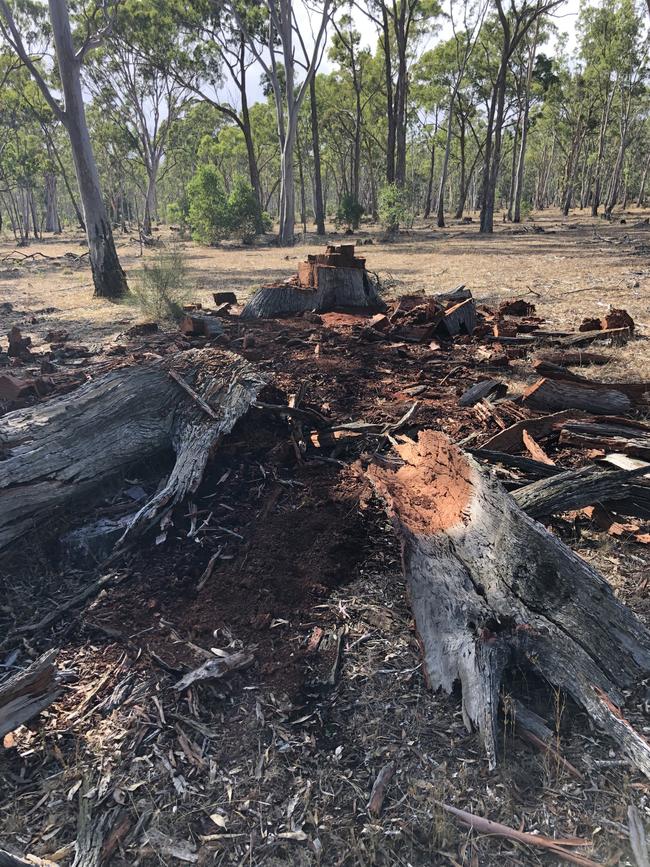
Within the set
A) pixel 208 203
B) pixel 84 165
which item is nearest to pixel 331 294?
pixel 84 165

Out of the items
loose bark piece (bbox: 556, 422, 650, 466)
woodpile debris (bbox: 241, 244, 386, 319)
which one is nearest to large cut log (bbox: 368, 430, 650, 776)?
loose bark piece (bbox: 556, 422, 650, 466)

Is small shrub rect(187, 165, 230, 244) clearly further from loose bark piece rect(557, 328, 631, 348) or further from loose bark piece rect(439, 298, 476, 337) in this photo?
loose bark piece rect(557, 328, 631, 348)

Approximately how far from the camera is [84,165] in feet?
36.6

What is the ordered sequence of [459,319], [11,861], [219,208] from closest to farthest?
[11,861]
[459,319]
[219,208]

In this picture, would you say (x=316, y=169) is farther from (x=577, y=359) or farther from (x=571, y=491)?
(x=571, y=491)

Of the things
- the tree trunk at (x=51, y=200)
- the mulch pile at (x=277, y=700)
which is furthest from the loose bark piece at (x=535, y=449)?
the tree trunk at (x=51, y=200)

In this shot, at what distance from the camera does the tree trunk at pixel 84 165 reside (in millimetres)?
10523

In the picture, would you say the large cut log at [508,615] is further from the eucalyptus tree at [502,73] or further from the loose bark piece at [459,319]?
the eucalyptus tree at [502,73]

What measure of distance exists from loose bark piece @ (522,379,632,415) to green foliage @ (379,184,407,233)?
68.7 ft

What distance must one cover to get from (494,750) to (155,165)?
3720 centimetres

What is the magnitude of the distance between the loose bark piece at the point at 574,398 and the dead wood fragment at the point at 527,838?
3136 millimetres

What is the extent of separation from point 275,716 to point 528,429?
101 inches

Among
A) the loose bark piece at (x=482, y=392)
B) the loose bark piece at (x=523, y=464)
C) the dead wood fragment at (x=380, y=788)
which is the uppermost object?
the loose bark piece at (x=482, y=392)

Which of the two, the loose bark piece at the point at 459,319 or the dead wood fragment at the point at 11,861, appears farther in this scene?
the loose bark piece at the point at 459,319
